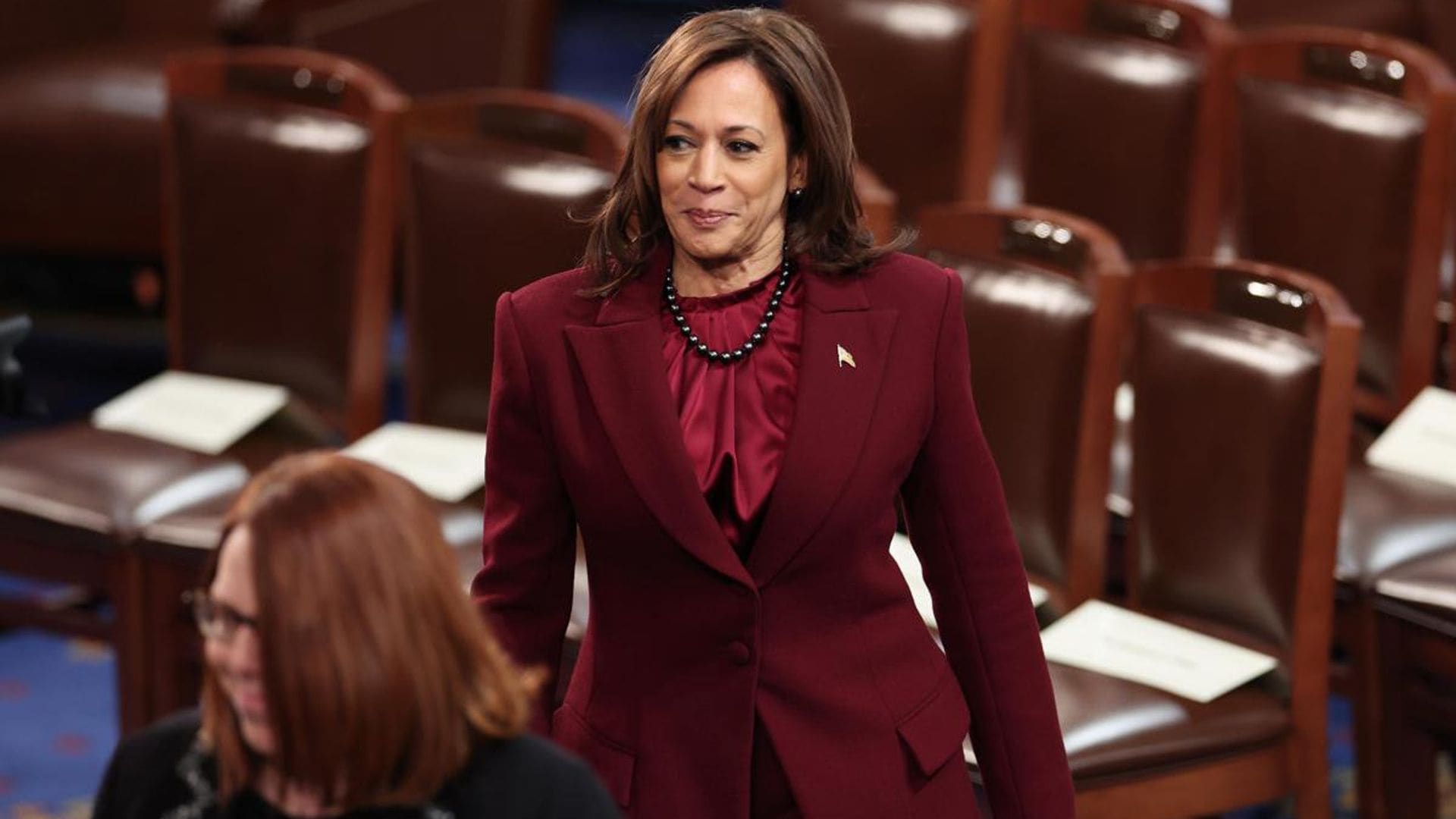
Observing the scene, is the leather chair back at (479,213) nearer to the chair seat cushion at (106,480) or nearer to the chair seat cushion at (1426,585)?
the chair seat cushion at (106,480)

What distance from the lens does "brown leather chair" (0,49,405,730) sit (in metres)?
3.09

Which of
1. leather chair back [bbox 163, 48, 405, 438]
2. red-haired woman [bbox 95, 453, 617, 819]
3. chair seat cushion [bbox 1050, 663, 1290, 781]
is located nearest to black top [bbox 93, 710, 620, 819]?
red-haired woman [bbox 95, 453, 617, 819]

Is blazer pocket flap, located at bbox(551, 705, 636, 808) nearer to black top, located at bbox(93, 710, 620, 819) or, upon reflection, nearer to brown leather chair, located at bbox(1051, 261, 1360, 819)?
black top, located at bbox(93, 710, 620, 819)

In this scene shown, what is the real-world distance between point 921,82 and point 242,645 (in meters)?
2.45

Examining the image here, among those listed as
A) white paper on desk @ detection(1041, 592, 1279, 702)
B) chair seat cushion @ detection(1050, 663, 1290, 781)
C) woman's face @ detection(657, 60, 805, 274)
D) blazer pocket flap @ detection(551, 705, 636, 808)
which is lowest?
chair seat cushion @ detection(1050, 663, 1290, 781)

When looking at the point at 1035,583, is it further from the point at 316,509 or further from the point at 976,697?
the point at 316,509

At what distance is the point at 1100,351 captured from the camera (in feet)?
8.08

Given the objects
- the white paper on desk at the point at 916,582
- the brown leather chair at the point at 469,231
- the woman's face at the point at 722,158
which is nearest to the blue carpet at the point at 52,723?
the brown leather chair at the point at 469,231

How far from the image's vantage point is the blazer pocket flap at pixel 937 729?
154cm

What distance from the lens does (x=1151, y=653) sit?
7.98 feet

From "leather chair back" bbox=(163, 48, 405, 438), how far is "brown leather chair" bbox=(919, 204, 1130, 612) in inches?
37.0

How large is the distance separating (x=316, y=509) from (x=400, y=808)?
0.54 ft

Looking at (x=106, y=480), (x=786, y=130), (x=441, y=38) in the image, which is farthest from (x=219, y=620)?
(x=441, y=38)

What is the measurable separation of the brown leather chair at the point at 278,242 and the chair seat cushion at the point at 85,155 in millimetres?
1128
